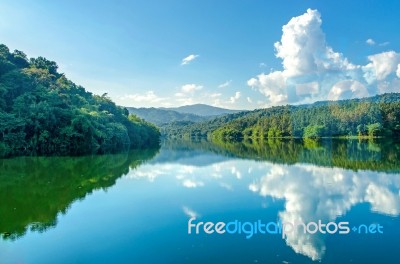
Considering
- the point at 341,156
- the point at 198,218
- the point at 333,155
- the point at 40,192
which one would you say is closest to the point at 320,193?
the point at 198,218

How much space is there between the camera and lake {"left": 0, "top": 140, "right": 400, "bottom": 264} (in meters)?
9.73

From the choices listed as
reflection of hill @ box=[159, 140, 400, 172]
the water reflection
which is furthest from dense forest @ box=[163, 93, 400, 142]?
the water reflection

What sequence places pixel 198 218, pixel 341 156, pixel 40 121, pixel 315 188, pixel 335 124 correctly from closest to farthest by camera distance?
pixel 198 218
pixel 315 188
pixel 341 156
pixel 40 121
pixel 335 124

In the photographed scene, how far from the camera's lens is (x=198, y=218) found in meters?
13.8

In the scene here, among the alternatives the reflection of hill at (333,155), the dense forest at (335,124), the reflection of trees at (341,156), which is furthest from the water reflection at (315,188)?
the dense forest at (335,124)

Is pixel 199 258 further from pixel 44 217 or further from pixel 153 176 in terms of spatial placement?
pixel 153 176

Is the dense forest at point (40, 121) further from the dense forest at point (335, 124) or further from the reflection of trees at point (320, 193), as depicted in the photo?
the dense forest at point (335, 124)

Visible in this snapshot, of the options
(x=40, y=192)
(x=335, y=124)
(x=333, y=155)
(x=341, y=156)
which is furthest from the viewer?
(x=335, y=124)

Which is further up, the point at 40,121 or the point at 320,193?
the point at 40,121

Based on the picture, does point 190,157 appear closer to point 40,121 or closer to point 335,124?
point 40,121

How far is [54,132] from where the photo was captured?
54.4 meters

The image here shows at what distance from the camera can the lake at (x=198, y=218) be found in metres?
9.73

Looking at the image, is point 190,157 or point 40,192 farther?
point 190,157

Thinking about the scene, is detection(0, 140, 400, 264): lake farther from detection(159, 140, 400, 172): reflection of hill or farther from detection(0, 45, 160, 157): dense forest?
detection(0, 45, 160, 157): dense forest
